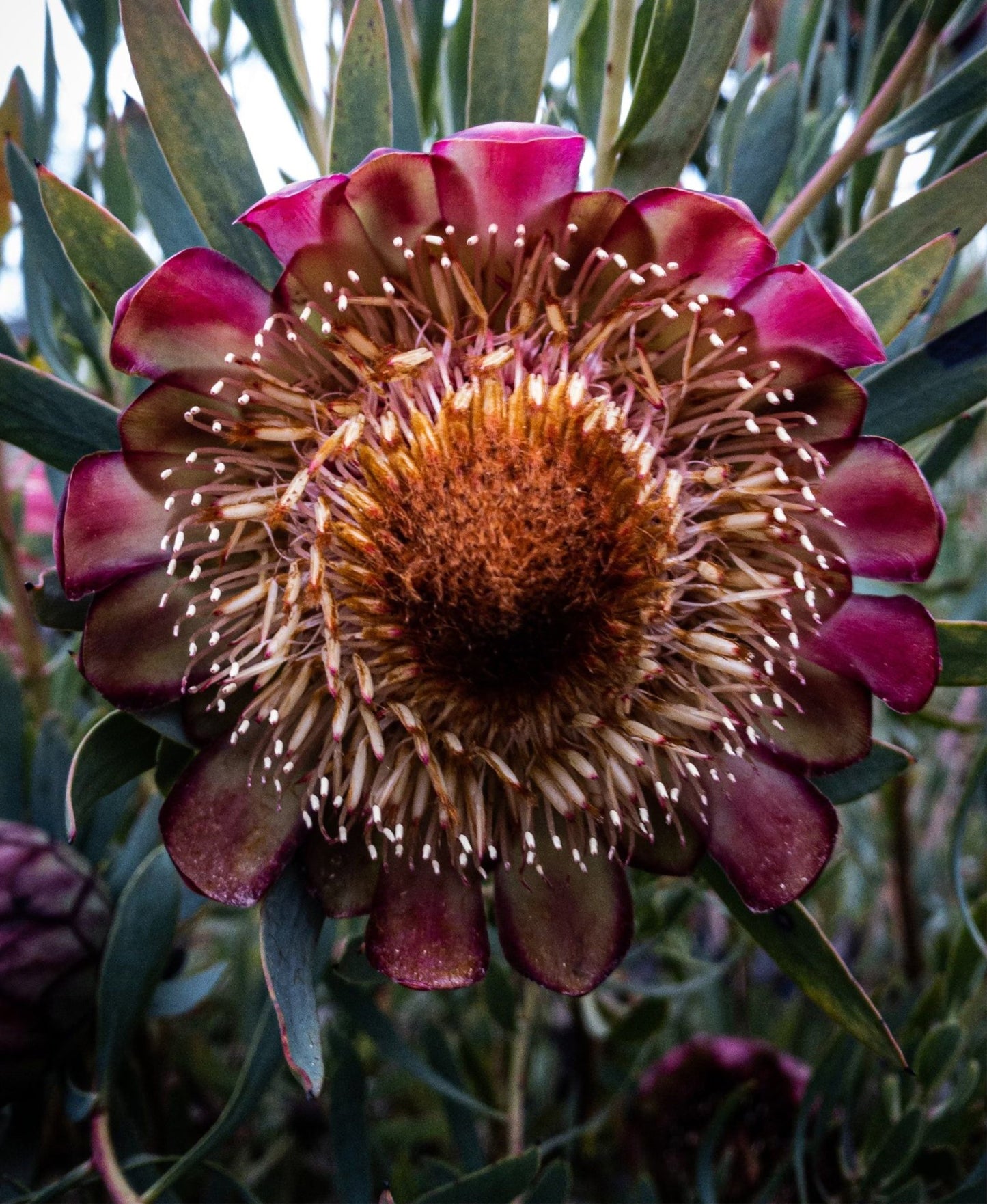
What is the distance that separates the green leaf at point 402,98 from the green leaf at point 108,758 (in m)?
0.42

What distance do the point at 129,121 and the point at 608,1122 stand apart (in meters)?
1.13

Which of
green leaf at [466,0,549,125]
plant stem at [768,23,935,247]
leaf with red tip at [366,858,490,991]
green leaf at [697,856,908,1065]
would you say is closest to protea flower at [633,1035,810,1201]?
green leaf at [697,856,908,1065]

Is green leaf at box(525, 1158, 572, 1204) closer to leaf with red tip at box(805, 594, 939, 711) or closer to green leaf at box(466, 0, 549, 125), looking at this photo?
leaf with red tip at box(805, 594, 939, 711)

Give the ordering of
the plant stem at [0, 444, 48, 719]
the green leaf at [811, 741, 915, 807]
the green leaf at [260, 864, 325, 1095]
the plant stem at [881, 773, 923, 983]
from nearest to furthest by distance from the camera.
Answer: the green leaf at [260, 864, 325, 1095] < the green leaf at [811, 741, 915, 807] < the plant stem at [0, 444, 48, 719] < the plant stem at [881, 773, 923, 983]

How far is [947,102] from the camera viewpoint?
72 centimetres

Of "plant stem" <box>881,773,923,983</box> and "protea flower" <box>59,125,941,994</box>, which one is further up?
"protea flower" <box>59,125,941,994</box>

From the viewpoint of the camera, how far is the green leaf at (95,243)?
631 mm

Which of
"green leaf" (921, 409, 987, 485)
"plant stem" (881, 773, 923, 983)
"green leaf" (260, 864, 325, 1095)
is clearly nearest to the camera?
"green leaf" (260, 864, 325, 1095)

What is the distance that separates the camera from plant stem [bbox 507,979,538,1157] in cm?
99

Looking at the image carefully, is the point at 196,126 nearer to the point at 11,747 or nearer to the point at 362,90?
the point at 362,90

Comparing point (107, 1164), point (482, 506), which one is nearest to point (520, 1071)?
point (107, 1164)

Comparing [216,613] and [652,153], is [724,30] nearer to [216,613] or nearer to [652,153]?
[652,153]

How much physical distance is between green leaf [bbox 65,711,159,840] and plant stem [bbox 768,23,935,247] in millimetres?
539

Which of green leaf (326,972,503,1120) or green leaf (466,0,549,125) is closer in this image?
green leaf (466,0,549,125)
